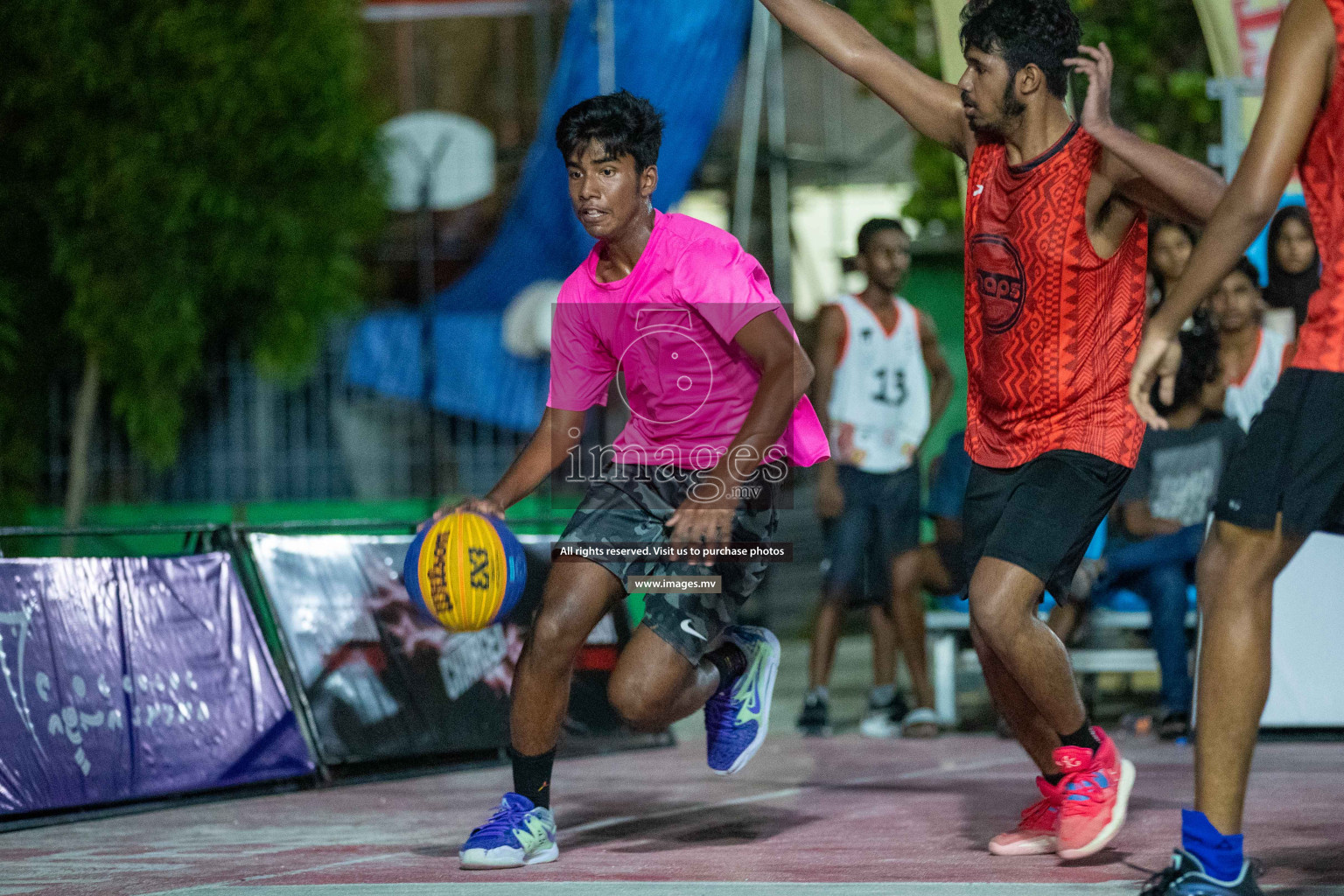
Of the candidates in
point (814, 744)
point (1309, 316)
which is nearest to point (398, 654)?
point (814, 744)

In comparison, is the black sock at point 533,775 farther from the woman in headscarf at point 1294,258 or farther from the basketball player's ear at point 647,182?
the woman in headscarf at point 1294,258

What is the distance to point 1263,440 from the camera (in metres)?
3.59

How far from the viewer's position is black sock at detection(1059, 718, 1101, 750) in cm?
465

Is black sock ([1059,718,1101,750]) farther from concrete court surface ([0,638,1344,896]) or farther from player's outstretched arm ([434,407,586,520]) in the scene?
player's outstretched arm ([434,407,586,520])

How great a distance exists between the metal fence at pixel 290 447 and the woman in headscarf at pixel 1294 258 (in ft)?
22.7

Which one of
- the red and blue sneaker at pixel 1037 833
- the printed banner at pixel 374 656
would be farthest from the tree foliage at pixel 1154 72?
the red and blue sneaker at pixel 1037 833

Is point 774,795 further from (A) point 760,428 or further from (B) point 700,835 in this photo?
(A) point 760,428

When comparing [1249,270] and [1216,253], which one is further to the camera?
[1249,270]

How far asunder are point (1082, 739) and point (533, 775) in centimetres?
162

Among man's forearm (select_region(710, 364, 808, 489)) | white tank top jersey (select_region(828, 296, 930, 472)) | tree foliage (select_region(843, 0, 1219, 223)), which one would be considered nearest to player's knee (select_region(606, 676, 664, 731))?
man's forearm (select_region(710, 364, 808, 489))

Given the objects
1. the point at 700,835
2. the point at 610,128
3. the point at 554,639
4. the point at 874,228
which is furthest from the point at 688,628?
the point at 874,228

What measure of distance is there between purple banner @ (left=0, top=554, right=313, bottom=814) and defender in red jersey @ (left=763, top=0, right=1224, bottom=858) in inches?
125

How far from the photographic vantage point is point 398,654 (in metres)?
7.05

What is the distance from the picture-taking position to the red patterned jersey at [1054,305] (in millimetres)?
4555
